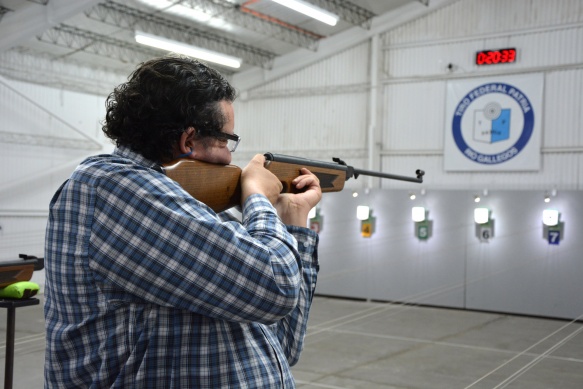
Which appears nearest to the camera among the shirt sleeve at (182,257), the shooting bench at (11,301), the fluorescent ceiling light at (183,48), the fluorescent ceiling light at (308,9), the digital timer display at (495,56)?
the shirt sleeve at (182,257)

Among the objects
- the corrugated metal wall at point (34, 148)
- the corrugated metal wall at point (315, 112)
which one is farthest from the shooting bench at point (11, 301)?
the corrugated metal wall at point (315, 112)

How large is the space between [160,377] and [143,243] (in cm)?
26

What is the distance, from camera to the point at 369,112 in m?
14.3

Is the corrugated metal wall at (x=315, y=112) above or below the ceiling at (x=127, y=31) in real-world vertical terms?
below

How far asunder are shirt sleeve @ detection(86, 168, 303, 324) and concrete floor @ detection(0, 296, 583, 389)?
5833mm

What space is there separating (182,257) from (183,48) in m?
12.0

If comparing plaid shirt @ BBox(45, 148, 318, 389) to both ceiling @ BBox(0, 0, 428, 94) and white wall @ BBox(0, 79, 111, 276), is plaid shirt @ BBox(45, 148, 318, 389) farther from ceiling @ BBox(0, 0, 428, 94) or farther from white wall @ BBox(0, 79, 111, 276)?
white wall @ BBox(0, 79, 111, 276)

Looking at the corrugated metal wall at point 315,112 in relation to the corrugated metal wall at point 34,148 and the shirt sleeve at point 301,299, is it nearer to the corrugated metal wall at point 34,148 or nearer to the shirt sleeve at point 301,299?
the corrugated metal wall at point 34,148

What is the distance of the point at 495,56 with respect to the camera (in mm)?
12734

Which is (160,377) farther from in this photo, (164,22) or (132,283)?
(164,22)

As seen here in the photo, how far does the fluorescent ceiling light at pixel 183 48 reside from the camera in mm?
11867

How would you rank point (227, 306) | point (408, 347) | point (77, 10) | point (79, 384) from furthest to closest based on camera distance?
point (77, 10)
point (408, 347)
point (79, 384)
point (227, 306)

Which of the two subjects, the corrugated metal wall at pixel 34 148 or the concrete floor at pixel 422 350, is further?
the corrugated metal wall at pixel 34 148

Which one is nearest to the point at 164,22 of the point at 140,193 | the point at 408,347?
the point at 408,347
